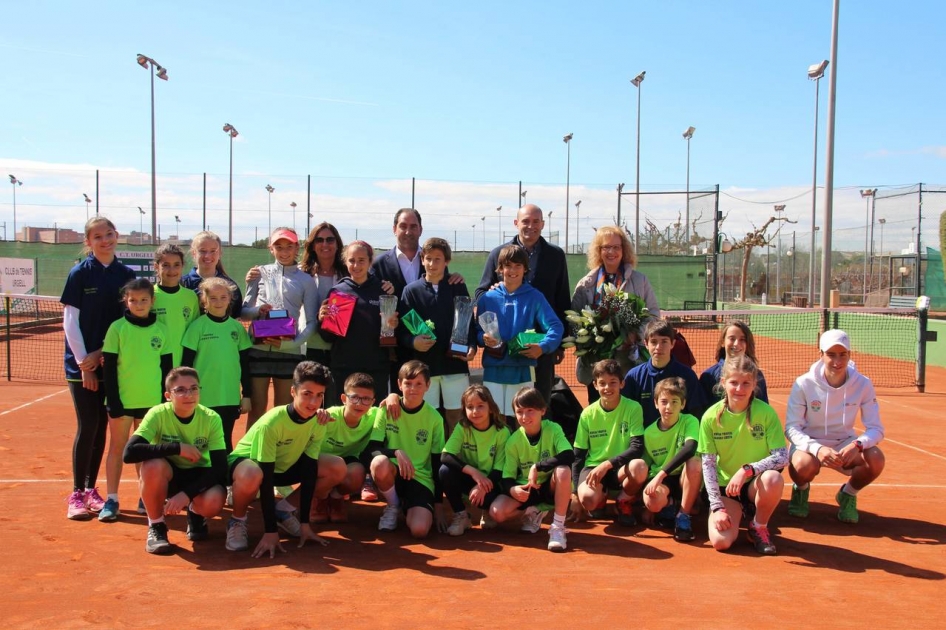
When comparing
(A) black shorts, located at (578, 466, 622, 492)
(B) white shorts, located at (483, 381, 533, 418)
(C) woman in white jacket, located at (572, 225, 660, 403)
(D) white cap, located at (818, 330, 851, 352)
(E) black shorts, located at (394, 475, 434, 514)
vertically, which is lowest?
(E) black shorts, located at (394, 475, 434, 514)

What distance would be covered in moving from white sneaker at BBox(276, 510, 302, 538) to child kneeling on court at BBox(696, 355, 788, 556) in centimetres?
224

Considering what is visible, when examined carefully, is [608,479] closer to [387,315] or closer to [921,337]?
[387,315]

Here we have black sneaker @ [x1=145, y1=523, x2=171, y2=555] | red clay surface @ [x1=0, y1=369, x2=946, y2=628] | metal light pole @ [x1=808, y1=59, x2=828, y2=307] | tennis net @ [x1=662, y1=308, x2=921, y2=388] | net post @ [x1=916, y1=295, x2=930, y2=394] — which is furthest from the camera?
metal light pole @ [x1=808, y1=59, x2=828, y2=307]

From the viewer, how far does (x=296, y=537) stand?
416cm

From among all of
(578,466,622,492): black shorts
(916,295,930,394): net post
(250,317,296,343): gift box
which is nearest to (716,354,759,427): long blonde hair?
(578,466,622,492): black shorts

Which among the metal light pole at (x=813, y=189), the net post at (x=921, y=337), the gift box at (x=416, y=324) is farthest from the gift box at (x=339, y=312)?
the metal light pole at (x=813, y=189)

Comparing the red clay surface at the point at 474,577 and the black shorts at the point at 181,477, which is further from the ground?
the black shorts at the point at 181,477

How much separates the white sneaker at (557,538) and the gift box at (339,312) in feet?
5.70

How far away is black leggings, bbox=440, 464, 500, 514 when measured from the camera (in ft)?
14.2

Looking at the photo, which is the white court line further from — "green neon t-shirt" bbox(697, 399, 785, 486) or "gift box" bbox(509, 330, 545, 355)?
"green neon t-shirt" bbox(697, 399, 785, 486)

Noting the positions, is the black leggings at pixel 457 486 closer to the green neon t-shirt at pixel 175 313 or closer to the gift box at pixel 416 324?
the gift box at pixel 416 324

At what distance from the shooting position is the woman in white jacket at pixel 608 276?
514 centimetres

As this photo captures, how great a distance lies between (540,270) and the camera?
5254mm

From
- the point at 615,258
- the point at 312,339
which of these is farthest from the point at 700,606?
the point at 312,339
